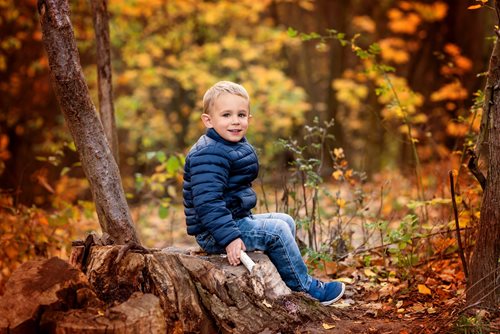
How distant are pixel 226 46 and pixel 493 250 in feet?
36.2

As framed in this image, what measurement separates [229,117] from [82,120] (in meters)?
0.90

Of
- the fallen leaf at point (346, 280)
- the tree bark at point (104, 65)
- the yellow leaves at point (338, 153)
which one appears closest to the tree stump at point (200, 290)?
the fallen leaf at point (346, 280)

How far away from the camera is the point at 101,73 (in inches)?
195

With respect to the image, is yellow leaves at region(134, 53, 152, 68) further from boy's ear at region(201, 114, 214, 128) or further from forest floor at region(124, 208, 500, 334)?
boy's ear at region(201, 114, 214, 128)

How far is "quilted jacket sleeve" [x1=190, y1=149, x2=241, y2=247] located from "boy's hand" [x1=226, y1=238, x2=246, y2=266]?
30mm

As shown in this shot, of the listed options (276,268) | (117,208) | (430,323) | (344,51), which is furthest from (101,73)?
(344,51)

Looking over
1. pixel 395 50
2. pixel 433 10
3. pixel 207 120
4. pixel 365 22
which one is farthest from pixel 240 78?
pixel 207 120

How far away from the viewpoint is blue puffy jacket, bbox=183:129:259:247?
136 inches

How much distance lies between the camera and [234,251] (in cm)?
352

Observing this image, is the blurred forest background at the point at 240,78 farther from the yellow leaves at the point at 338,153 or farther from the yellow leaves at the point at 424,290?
the yellow leaves at the point at 424,290

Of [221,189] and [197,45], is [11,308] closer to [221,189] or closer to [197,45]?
[221,189]

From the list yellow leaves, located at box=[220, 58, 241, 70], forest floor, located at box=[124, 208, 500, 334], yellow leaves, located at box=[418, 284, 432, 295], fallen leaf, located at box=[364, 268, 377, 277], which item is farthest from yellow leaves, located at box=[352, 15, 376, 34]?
yellow leaves, located at box=[418, 284, 432, 295]

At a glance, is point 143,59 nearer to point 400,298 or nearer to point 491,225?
point 400,298

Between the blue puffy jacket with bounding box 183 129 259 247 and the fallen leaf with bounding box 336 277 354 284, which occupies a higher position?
the blue puffy jacket with bounding box 183 129 259 247
